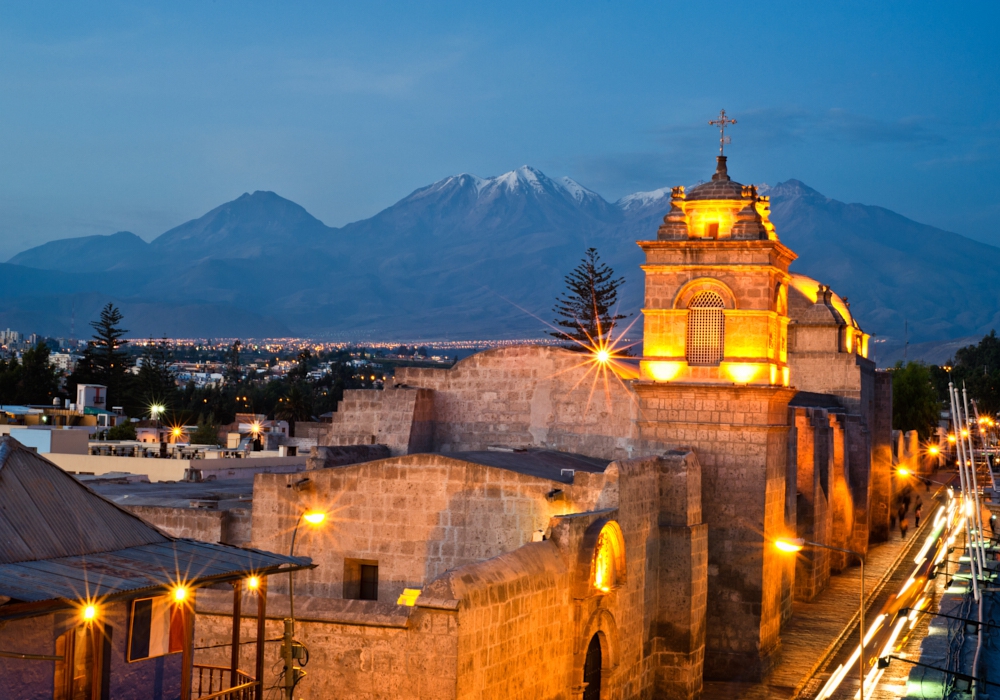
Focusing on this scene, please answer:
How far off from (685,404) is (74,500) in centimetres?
1426

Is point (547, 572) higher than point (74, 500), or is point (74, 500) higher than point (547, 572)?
point (74, 500)

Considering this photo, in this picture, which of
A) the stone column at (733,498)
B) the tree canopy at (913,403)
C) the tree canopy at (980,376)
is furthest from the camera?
the tree canopy at (980,376)

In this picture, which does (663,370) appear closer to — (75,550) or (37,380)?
(75,550)

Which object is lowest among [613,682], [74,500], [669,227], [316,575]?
[613,682]

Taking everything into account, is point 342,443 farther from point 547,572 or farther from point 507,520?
point 547,572

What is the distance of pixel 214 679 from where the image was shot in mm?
12930

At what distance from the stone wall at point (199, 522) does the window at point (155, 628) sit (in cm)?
919

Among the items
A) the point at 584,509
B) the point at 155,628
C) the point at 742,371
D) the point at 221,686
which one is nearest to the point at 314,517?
the point at 584,509

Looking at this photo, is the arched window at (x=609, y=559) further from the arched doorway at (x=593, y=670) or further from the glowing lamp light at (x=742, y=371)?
the glowing lamp light at (x=742, y=371)

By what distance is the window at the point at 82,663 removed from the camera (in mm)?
9383

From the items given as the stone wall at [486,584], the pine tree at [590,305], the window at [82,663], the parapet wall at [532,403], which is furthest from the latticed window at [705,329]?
the pine tree at [590,305]

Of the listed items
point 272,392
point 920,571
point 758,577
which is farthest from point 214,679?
point 272,392

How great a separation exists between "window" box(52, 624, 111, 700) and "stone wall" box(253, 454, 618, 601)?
794cm

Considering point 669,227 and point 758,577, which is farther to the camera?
point 669,227
